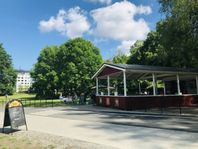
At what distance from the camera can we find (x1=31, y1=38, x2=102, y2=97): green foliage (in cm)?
4228

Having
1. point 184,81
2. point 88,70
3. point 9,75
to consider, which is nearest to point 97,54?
point 88,70

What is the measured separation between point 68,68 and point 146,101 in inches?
974

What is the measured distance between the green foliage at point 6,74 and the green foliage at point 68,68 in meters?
18.0

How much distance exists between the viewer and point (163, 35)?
18.9 m

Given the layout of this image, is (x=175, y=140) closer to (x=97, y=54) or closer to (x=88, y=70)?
(x=88, y=70)

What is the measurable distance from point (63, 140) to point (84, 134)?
1.31 m

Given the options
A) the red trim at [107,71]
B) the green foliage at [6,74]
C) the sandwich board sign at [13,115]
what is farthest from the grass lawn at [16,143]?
the green foliage at [6,74]

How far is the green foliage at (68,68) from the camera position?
1665 inches

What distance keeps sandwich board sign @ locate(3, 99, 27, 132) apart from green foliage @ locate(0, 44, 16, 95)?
195 ft

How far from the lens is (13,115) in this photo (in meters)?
10.7

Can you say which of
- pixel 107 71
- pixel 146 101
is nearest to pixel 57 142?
pixel 146 101

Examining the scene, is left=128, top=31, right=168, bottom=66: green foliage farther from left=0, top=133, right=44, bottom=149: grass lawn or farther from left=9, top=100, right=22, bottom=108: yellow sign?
left=0, top=133, right=44, bottom=149: grass lawn

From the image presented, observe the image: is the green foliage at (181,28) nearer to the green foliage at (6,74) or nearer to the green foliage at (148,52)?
the green foliage at (148,52)

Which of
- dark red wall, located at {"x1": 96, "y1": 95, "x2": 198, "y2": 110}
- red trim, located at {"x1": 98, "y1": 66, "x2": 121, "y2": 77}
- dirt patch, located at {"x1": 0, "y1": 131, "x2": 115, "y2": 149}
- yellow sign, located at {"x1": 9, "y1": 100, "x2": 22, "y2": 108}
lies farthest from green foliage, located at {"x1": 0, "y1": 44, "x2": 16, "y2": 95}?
dirt patch, located at {"x1": 0, "y1": 131, "x2": 115, "y2": 149}
